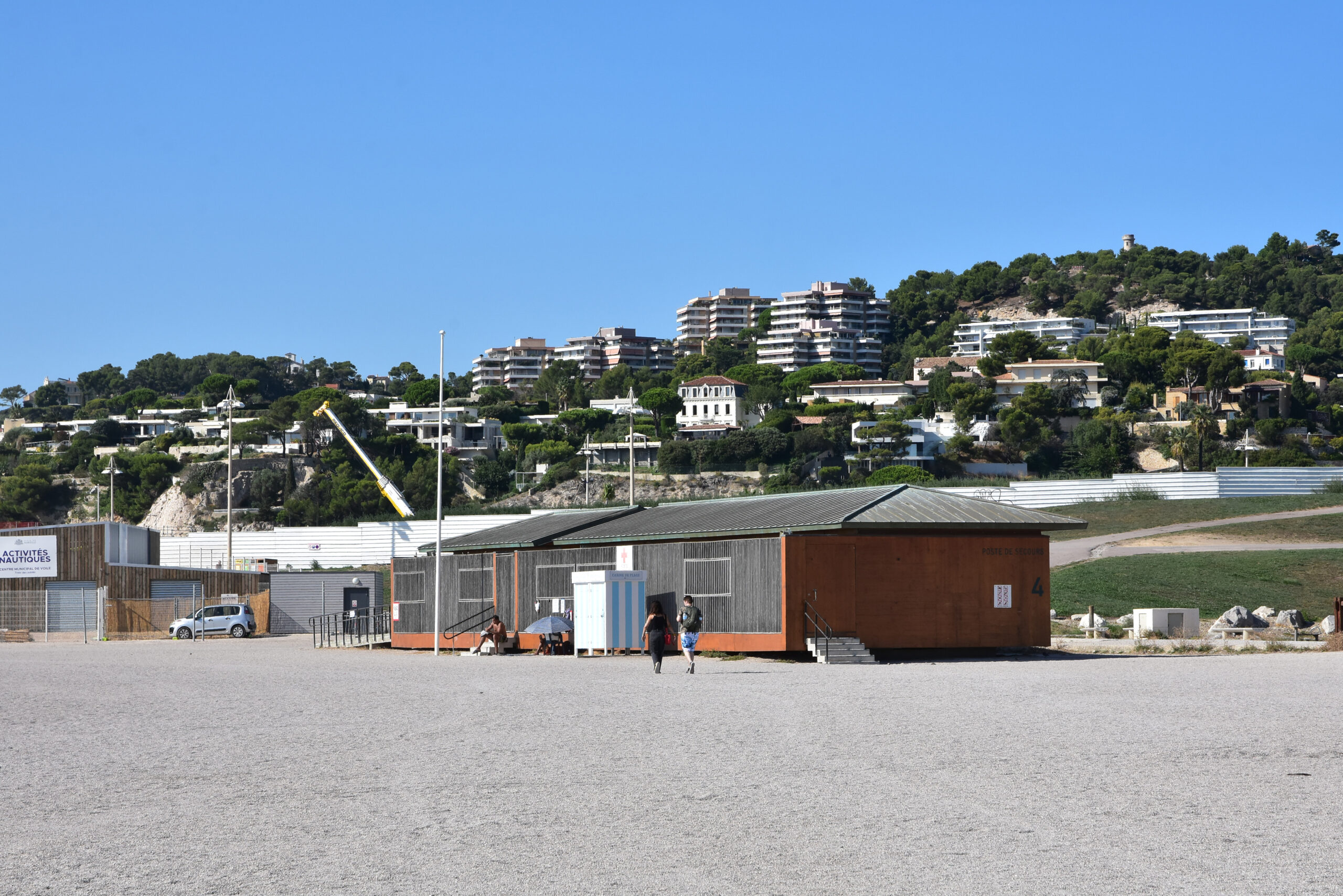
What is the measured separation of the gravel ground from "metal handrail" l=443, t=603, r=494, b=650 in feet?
56.8

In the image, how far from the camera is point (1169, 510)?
245 feet

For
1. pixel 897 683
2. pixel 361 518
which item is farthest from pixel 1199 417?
pixel 897 683

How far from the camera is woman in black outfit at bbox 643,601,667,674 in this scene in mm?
25609

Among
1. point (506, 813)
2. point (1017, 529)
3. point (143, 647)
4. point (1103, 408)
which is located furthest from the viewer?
point (1103, 408)

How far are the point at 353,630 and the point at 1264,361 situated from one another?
152m

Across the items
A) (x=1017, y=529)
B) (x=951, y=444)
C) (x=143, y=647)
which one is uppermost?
(x=951, y=444)

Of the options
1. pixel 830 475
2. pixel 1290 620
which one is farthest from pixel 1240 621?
pixel 830 475

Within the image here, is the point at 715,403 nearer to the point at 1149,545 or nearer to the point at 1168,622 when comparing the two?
the point at 1149,545

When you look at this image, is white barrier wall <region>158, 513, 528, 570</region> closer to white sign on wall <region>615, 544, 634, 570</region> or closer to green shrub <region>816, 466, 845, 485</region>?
white sign on wall <region>615, 544, 634, 570</region>

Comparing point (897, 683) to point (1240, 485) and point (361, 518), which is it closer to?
point (1240, 485)

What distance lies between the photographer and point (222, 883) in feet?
26.9

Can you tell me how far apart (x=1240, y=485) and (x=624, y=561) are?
57356mm

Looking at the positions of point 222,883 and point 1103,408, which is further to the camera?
point 1103,408

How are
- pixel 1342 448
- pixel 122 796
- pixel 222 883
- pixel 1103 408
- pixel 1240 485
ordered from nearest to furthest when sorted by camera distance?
1. pixel 222 883
2. pixel 122 796
3. pixel 1240 485
4. pixel 1342 448
5. pixel 1103 408
